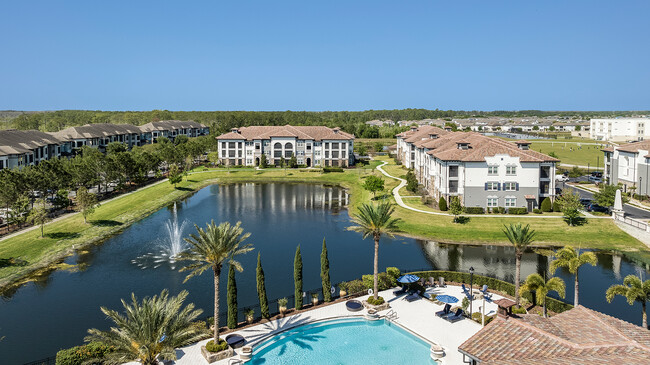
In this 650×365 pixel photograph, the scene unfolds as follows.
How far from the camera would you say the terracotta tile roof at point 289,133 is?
116875mm

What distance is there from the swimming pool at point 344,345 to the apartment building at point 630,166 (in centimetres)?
5927

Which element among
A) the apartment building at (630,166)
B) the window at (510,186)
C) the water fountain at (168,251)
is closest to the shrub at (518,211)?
the window at (510,186)

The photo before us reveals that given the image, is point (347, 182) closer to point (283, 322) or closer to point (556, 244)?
point (556, 244)

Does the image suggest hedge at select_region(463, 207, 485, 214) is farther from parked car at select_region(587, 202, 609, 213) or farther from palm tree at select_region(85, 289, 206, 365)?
palm tree at select_region(85, 289, 206, 365)

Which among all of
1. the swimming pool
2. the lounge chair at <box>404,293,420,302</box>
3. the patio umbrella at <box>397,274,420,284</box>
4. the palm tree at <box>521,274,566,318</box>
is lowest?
the swimming pool

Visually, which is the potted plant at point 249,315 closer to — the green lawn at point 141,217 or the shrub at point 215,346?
the shrub at point 215,346

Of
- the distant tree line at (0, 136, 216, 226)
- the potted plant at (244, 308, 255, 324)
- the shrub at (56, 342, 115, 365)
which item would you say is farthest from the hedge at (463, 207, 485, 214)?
the distant tree line at (0, 136, 216, 226)

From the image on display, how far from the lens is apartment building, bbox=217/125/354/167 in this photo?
117 metres

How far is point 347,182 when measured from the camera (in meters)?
98.5

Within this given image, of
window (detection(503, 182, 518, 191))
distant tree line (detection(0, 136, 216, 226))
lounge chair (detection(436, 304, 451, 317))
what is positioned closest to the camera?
lounge chair (detection(436, 304, 451, 317))

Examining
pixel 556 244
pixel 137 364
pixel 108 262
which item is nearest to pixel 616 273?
pixel 556 244

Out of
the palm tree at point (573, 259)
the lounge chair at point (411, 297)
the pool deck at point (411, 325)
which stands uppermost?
the palm tree at point (573, 259)

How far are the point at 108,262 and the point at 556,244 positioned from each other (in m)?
49.9

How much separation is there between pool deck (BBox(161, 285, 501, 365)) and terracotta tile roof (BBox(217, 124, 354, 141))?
8357cm
